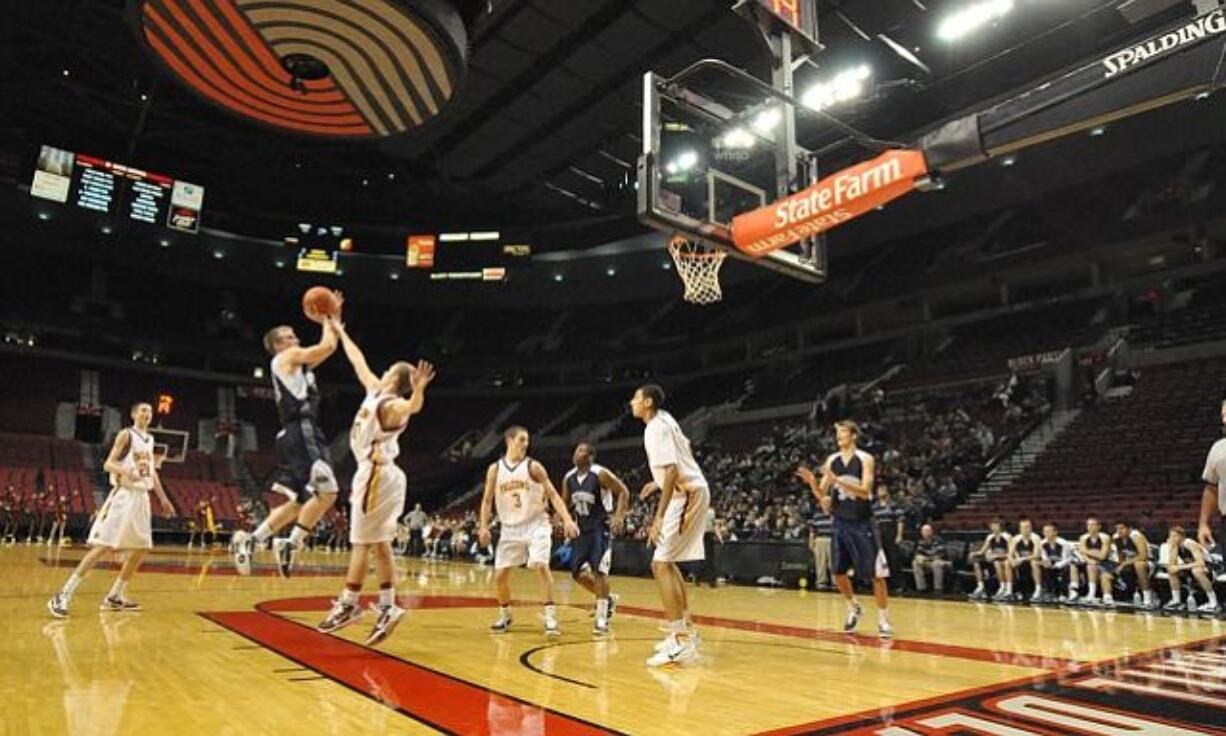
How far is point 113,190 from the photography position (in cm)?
2544

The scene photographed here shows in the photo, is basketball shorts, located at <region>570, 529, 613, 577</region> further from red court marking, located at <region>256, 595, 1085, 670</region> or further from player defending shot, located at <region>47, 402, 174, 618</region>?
player defending shot, located at <region>47, 402, 174, 618</region>

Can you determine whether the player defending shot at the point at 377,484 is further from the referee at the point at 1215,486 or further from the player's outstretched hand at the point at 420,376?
the referee at the point at 1215,486

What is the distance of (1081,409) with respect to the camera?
19.9m

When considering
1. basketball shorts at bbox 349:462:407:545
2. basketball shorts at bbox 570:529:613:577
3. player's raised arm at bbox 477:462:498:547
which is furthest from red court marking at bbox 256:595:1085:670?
basketball shorts at bbox 349:462:407:545

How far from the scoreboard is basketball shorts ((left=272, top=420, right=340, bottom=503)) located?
81.3 ft

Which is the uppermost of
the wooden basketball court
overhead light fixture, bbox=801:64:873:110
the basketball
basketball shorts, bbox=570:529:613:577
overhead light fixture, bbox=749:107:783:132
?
overhead light fixture, bbox=801:64:873:110

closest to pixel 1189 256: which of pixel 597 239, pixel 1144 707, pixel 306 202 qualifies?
pixel 597 239

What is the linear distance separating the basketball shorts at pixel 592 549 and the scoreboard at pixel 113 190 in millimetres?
23634

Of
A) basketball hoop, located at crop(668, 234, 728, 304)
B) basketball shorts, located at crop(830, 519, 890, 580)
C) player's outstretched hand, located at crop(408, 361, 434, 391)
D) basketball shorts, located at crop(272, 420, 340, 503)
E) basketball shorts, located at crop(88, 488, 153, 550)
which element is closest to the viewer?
basketball shorts, located at crop(272, 420, 340, 503)

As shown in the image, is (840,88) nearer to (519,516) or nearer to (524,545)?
(519,516)

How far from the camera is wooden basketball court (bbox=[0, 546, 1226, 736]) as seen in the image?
3.79 meters

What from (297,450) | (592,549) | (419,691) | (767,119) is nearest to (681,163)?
(767,119)

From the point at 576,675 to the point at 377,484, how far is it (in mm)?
1972

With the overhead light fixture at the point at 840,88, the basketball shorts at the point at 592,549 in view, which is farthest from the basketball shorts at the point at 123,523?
the overhead light fixture at the point at 840,88
